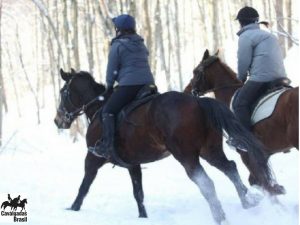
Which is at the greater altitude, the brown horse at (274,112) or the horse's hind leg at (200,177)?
the brown horse at (274,112)

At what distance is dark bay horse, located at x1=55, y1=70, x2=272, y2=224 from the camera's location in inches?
228

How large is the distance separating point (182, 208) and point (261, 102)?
71.0 inches

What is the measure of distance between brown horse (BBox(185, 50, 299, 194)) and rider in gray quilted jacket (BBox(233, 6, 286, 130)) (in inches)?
13.3

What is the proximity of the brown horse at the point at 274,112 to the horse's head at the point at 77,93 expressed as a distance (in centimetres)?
140

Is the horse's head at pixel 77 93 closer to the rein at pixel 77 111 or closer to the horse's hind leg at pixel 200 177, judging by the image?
the rein at pixel 77 111

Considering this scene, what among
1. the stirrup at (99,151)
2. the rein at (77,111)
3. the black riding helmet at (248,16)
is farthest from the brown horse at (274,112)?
the stirrup at (99,151)

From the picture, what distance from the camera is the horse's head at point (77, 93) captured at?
7.62m

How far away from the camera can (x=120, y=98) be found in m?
6.68

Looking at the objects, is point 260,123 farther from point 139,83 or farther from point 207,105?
point 139,83

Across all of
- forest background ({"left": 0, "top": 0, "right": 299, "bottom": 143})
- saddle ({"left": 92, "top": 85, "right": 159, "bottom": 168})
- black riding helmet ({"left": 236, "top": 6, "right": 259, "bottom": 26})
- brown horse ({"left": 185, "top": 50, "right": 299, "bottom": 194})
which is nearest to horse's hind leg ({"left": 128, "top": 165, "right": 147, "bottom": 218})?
saddle ({"left": 92, "top": 85, "right": 159, "bottom": 168})

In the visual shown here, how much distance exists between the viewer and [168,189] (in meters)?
8.97

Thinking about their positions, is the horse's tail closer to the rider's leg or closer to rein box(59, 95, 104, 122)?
the rider's leg

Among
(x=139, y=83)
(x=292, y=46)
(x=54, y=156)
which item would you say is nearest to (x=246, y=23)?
(x=139, y=83)

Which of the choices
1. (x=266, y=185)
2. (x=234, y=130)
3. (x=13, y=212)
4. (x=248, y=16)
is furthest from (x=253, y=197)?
(x=13, y=212)
